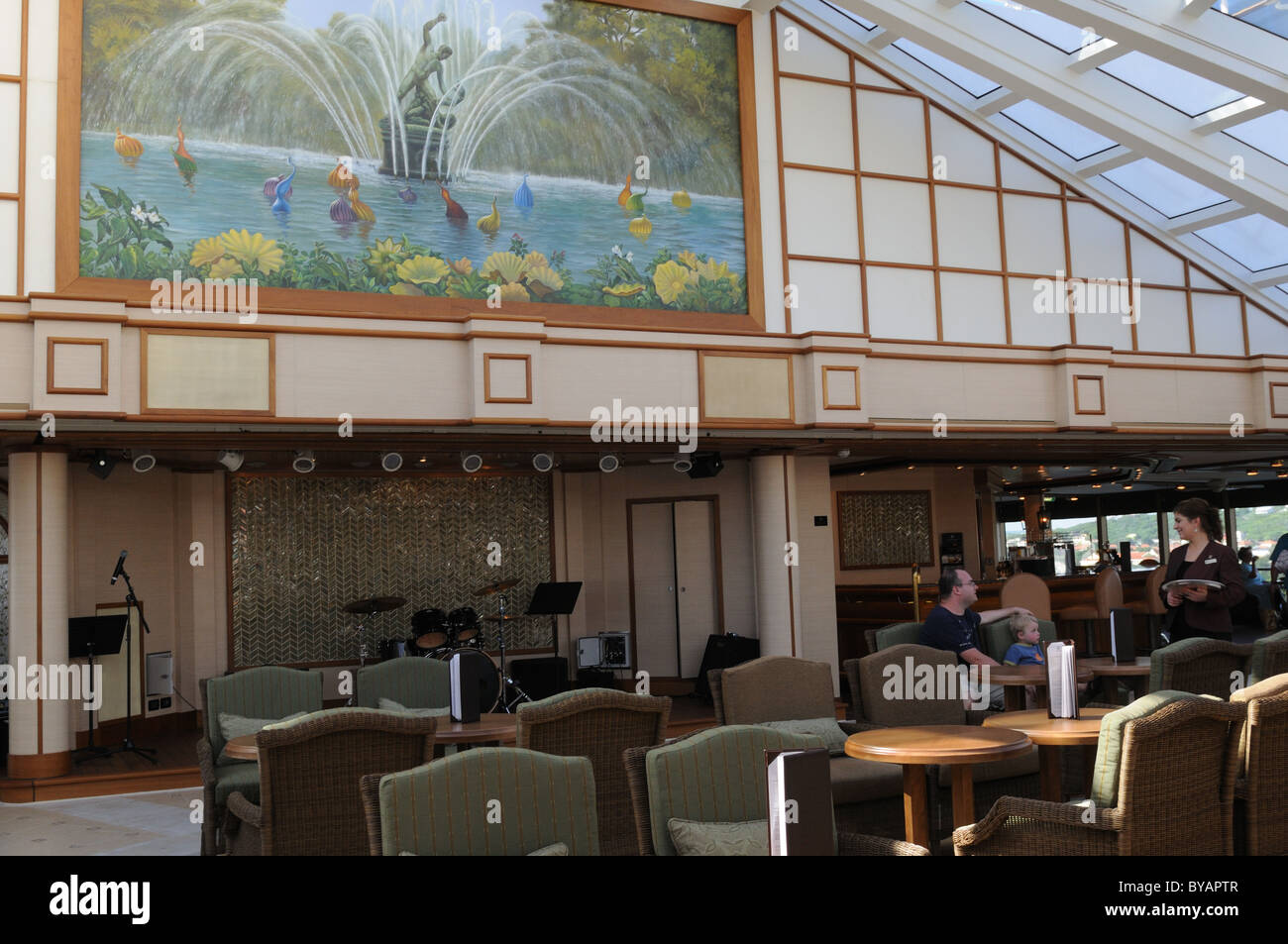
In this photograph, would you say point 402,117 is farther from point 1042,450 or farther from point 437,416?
point 1042,450

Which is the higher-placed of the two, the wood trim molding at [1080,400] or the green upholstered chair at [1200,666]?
the wood trim molding at [1080,400]

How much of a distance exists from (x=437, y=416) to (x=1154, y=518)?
63.8 feet

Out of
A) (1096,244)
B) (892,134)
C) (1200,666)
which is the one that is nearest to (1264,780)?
(1200,666)

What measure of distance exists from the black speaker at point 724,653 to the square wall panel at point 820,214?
3.84 m

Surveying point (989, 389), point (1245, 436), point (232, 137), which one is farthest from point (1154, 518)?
point (232, 137)

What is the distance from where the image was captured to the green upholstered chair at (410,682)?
6742 millimetres

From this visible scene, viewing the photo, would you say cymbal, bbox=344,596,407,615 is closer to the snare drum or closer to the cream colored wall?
the snare drum

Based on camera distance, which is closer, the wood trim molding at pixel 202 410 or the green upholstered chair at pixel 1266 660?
the green upholstered chair at pixel 1266 660

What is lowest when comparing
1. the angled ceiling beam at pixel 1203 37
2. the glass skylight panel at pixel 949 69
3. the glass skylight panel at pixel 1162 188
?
the glass skylight panel at pixel 1162 188

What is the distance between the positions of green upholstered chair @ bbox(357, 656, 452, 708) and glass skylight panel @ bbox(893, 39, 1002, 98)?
7792mm

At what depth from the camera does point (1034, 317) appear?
11648 millimetres

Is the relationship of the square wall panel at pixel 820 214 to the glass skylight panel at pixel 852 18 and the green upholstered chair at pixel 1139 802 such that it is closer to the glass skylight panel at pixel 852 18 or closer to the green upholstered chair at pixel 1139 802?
the glass skylight panel at pixel 852 18

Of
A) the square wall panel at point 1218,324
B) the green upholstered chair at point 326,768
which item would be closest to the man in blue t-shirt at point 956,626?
the green upholstered chair at point 326,768

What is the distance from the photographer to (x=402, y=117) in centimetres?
943
